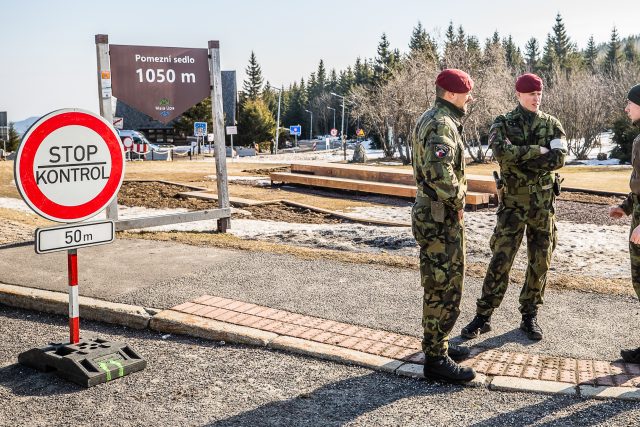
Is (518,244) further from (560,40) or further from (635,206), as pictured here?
(560,40)

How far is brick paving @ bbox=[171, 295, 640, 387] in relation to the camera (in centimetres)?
420

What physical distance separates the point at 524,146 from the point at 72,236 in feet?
10.6

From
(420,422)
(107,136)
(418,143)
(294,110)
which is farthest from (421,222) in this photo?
(294,110)

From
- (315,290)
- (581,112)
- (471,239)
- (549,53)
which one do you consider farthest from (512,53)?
(315,290)

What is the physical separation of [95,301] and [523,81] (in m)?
3.87

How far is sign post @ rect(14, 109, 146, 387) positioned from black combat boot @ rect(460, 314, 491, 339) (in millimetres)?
2288

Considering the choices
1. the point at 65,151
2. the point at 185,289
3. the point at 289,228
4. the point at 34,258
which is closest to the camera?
the point at 65,151

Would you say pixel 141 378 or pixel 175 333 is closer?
pixel 141 378

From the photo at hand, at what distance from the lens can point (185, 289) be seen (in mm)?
6062

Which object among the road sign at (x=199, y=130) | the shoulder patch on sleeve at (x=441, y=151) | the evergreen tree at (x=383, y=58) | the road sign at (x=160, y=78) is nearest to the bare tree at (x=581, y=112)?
the road sign at (x=199, y=130)

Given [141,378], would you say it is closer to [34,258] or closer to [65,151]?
[65,151]

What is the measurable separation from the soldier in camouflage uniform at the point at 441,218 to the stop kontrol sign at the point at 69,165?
6.48ft

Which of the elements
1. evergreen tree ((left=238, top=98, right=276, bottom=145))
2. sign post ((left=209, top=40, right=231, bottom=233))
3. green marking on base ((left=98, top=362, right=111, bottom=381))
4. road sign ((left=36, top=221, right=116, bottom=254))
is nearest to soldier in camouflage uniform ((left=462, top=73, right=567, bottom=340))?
green marking on base ((left=98, top=362, right=111, bottom=381))

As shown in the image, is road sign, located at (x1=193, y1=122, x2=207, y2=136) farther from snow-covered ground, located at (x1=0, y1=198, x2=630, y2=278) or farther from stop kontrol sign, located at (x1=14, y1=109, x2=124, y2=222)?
stop kontrol sign, located at (x1=14, y1=109, x2=124, y2=222)
